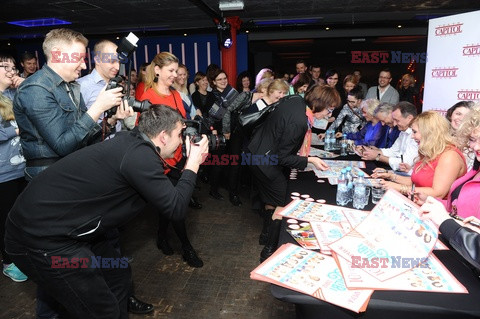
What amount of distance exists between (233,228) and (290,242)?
2.09 metres

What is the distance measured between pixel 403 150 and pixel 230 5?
4620mm

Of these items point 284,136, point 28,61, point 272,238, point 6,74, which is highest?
point 28,61

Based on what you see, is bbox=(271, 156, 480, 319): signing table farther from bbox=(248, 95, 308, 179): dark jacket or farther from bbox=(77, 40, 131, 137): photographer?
bbox=(77, 40, 131, 137): photographer

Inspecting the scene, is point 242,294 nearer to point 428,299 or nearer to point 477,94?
point 428,299

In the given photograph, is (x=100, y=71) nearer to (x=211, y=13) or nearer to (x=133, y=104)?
(x=133, y=104)

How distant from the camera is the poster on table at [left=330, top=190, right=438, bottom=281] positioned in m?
1.35

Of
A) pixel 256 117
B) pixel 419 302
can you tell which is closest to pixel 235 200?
pixel 256 117

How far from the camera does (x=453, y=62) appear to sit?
350cm

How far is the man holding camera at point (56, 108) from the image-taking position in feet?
5.97

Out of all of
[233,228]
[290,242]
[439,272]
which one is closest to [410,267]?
[439,272]

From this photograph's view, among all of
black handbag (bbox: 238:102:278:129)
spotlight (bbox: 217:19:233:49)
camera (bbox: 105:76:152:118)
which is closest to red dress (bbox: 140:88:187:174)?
black handbag (bbox: 238:102:278:129)

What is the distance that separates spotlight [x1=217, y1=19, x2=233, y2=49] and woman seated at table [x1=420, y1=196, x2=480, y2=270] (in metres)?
6.75

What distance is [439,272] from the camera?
1.34 meters

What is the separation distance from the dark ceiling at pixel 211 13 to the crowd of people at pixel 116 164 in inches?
156
